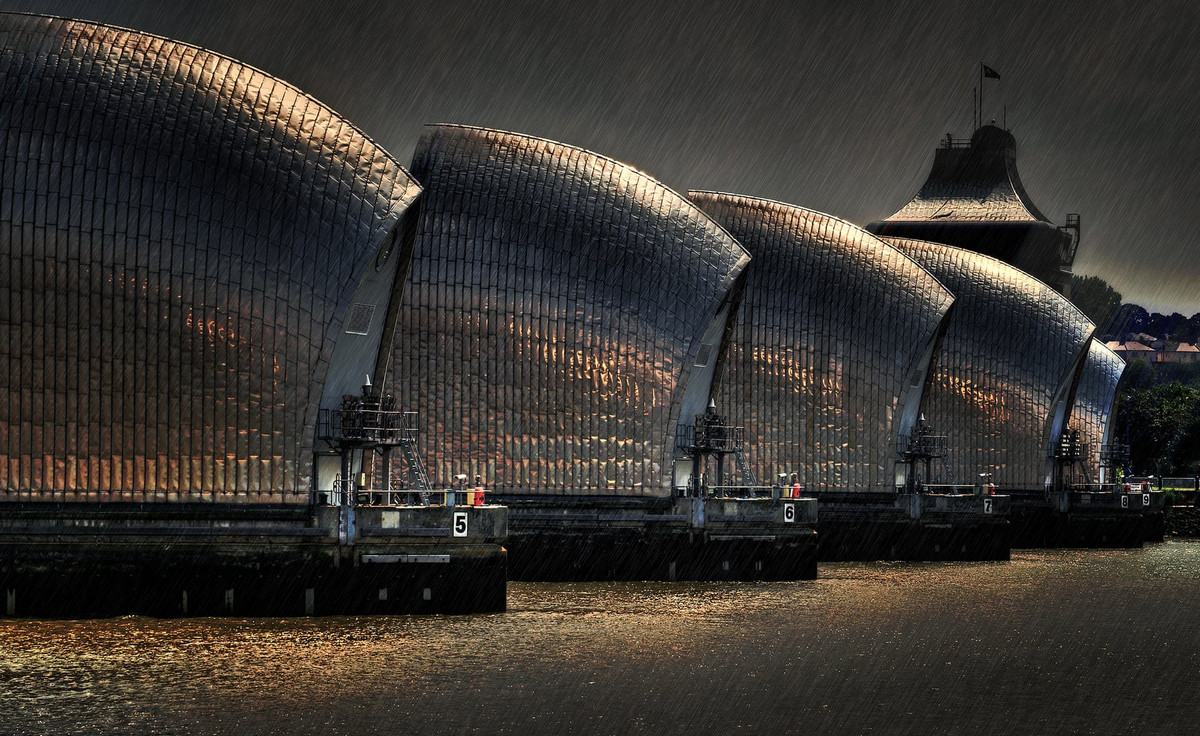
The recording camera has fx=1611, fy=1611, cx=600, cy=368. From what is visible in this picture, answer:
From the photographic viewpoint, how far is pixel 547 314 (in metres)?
66.4

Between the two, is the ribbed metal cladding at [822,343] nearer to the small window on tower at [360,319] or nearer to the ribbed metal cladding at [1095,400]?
the ribbed metal cladding at [1095,400]

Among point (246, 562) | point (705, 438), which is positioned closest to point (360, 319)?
point (246, 562)

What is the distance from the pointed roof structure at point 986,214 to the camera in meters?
145

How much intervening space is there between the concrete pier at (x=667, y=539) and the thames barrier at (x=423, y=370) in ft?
0.41

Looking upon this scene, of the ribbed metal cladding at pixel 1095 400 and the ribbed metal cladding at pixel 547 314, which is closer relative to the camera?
the ribbed metal cladding at pixel 547 314

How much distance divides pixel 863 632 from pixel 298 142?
25.3m

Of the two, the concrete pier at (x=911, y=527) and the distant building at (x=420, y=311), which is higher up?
the distant building at (x=420, y=311)

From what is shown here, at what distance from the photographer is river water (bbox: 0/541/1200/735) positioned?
3194 cm

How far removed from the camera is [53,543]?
156ft

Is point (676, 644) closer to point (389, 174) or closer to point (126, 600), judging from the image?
point (126, 600)

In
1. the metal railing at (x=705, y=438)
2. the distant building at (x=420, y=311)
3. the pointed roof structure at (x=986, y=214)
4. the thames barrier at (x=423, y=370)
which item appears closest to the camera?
the thames barrier at (x=423, y=370)

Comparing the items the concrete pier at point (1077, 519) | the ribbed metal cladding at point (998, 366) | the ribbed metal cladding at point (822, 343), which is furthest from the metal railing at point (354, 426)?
the concrete pier at point (1077, 519)

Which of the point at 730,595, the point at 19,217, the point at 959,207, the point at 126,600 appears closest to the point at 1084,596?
the point at 730,595

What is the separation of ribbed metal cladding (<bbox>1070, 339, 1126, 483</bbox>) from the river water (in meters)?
52.4
